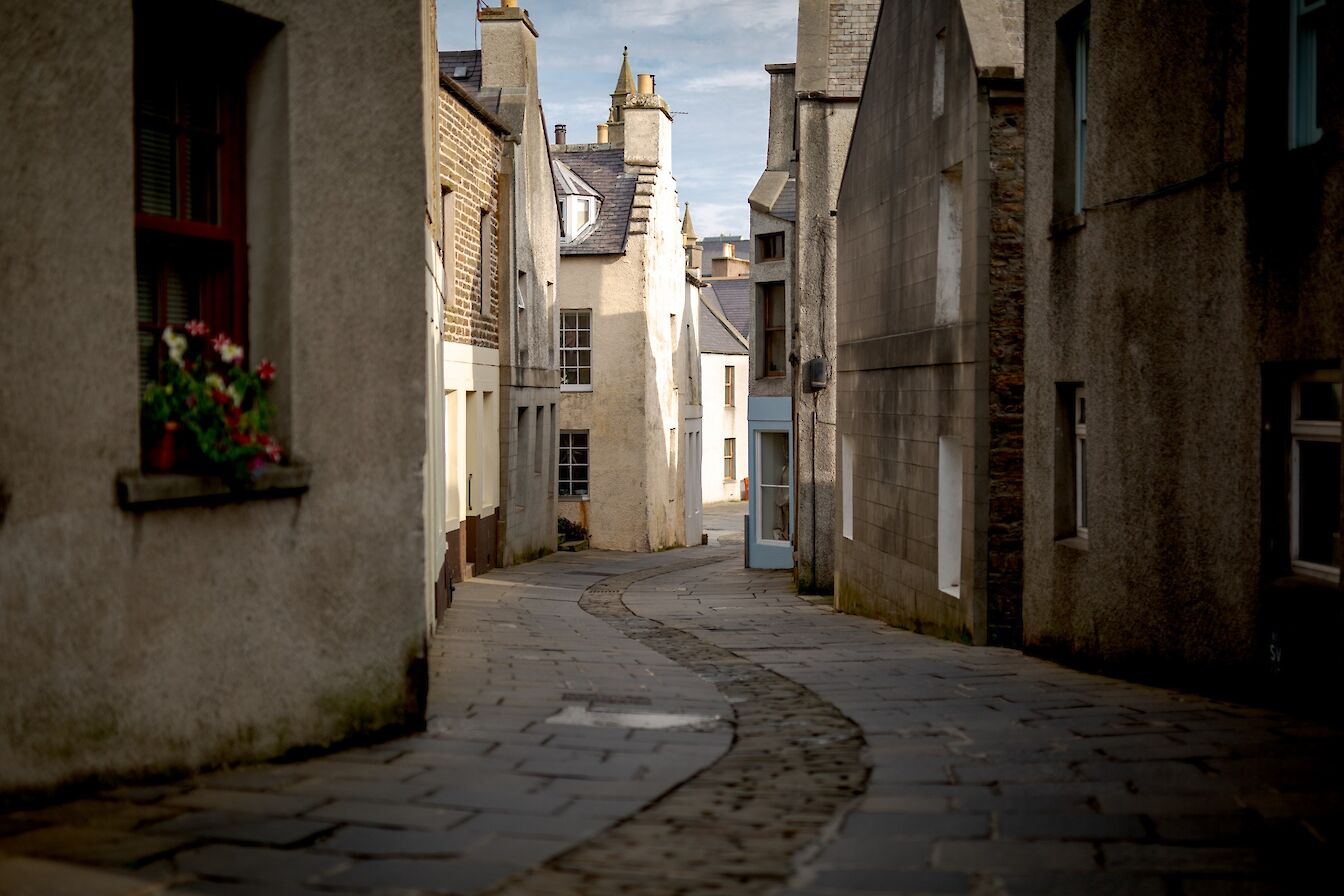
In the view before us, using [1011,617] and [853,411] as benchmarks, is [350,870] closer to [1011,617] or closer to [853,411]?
[1011,617]

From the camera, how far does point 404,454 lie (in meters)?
7.88

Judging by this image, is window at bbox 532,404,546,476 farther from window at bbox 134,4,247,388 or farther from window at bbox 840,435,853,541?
window at bbox 134,4,247,388

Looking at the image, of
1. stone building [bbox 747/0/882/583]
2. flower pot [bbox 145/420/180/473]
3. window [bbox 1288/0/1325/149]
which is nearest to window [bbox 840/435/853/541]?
stone building [bbox 747/0/882/583]

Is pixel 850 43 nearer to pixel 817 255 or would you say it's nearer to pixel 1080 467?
pixel 817 255

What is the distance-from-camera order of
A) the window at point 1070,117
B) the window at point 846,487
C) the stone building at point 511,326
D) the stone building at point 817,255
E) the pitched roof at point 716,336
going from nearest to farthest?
the window at point 1070,117 → the window at point 846,487 → the stone building at point 511,326 → the stone building at point 817,255 → the pitched roof at point 716,336

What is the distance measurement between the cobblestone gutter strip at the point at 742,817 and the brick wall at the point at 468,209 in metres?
11.7

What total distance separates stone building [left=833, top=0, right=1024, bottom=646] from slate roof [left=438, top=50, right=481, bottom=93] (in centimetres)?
1153

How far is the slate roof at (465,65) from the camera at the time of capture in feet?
93.8

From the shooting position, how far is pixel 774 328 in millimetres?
29250

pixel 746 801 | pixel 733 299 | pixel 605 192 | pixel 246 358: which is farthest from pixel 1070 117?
pixel 733 299

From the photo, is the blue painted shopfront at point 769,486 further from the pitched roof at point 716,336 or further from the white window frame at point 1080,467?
the pitched roof at point 716,336

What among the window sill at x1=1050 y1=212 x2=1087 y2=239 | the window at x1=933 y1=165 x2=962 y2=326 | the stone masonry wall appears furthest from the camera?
the window at x1=933 y1=165 x2=962 y2=326

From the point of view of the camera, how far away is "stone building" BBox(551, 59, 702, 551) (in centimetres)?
3678

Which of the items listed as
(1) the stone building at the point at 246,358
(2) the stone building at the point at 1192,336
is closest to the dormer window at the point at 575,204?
(2) the stone building at the point at 1192,336
